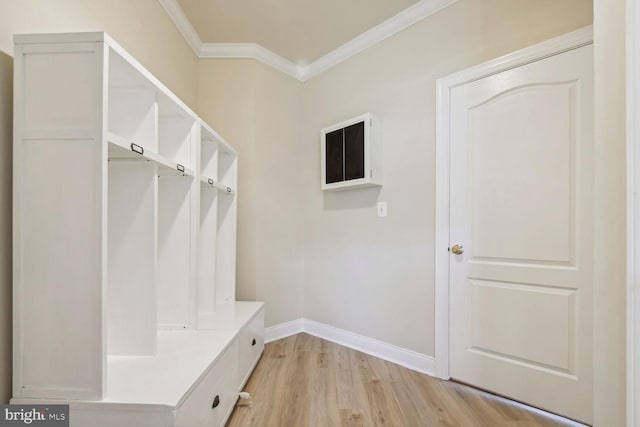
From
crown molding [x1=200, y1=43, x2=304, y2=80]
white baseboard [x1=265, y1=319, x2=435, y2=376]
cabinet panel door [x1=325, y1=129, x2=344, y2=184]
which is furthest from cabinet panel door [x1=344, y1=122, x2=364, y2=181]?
white baseboard [x1=265, y1=319, x2=435, y2=376]

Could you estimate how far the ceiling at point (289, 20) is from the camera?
7.18ft

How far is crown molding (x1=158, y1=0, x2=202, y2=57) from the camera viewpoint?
2.13 m

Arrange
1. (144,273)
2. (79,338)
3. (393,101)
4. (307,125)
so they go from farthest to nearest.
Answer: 1. (307,125)
2. (393,101)
3. (144,273)
4. (79,338)

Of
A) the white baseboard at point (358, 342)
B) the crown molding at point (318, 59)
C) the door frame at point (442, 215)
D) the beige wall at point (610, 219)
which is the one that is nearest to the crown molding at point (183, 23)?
the crown molding at point (318, 59)

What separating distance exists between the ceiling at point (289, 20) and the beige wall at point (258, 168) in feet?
0.84

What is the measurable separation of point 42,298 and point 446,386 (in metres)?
2.11

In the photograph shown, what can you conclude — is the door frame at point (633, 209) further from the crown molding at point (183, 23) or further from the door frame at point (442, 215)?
the crown molding at point (183, 23)

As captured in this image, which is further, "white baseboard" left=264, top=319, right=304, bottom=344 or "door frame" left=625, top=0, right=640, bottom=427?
"white baseboard" left=264, top=319, right=304, bottom=344

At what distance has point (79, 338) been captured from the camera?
986 mm

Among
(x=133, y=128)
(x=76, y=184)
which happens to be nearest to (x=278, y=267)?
(x=133, y=128)

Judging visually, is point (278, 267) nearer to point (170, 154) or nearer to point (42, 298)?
point (170, 154)

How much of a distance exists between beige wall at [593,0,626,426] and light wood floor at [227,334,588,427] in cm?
89

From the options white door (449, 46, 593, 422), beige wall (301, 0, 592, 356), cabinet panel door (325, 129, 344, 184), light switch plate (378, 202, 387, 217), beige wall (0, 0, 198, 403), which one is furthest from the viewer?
cabinet panel door (325, 129, 344, 184)

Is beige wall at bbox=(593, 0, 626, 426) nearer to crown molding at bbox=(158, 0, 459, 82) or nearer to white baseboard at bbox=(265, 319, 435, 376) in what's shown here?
white baseboard at bbox=(265, 319, 435, 376)
